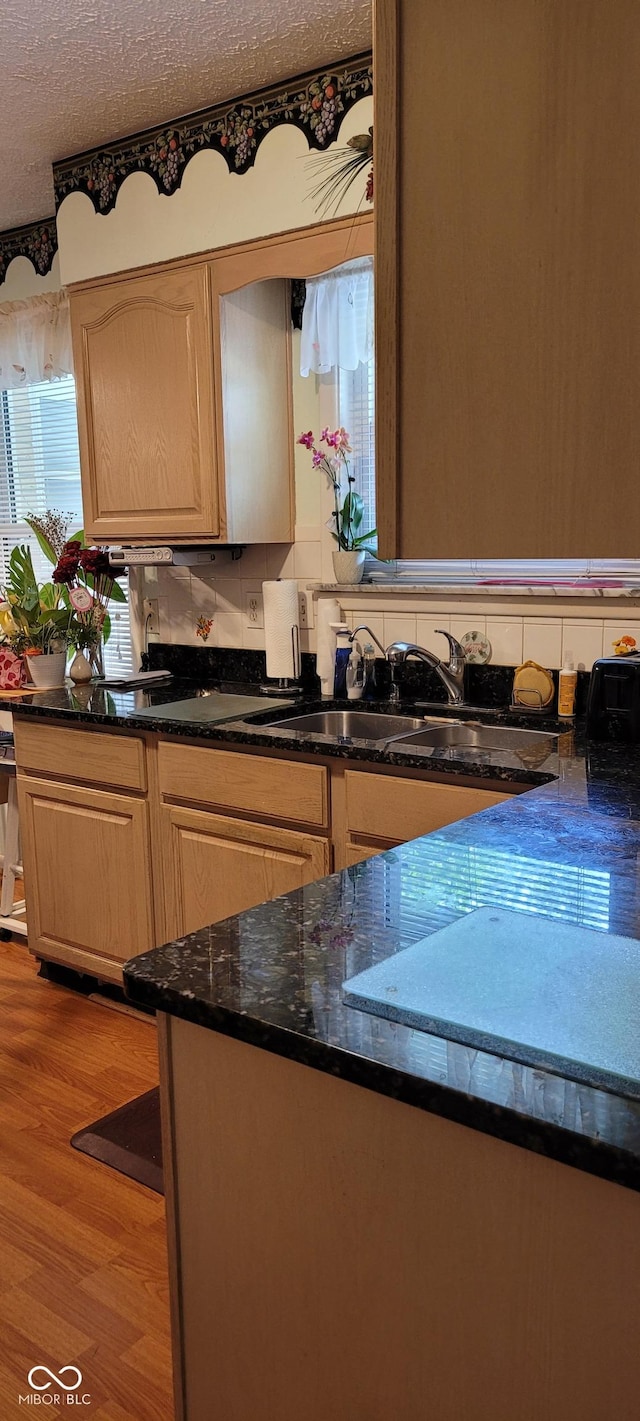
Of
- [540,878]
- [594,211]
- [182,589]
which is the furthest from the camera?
[182,589]

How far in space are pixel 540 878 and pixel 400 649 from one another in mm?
1413

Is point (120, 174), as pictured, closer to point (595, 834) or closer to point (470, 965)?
point (595, 834)

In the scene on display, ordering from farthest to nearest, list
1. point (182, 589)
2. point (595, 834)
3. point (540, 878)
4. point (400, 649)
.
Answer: point (182, 589) → point (400, 649) → point (595, 834) → point (540, 878)

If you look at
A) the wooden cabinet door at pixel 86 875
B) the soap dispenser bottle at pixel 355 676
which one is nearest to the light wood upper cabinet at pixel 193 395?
the soap dispenser bottle at pixel 355 676

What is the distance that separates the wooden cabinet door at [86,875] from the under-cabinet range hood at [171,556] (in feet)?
2.34

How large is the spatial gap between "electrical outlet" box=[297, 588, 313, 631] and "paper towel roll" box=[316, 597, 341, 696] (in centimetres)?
15

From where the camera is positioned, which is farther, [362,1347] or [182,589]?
[182,589]

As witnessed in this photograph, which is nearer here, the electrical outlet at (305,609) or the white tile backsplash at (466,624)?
the white tile backsplash at (466,624)

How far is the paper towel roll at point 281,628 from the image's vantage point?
10.4ft

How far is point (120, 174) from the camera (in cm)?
324

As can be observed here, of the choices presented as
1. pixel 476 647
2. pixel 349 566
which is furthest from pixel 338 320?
pixel 476 647

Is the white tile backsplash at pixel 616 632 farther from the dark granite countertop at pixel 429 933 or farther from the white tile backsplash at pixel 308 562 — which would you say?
the white tile backsplash at pixel 308 562

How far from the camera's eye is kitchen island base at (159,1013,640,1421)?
2.89 feet

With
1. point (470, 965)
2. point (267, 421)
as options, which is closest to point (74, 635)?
point (267, 421)
